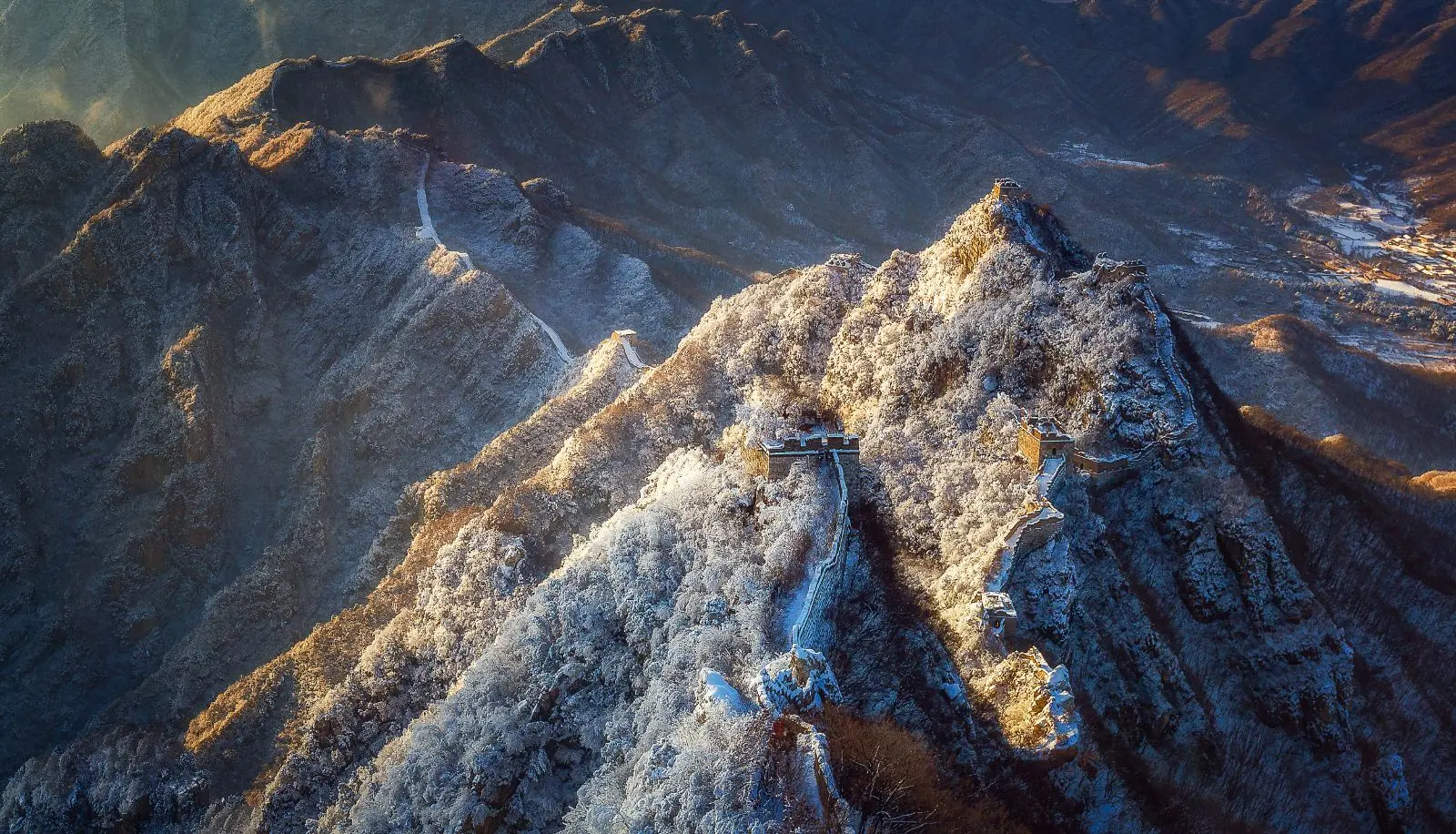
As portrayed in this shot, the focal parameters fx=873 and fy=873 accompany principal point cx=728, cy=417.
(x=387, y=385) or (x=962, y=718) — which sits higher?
(x=962, y=718)

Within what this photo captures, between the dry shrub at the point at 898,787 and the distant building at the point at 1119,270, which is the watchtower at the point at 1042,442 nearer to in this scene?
the distant building at the point at 1119,270

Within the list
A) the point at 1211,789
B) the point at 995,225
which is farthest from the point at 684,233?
the point at 1211,789

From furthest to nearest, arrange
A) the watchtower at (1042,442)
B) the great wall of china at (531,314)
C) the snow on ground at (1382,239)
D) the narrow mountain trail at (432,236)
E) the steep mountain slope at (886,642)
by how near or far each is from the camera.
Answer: the snow on ground at (1382,239) → the narrow mountain trail at (432,236) → the great wall of china at (531,314) → the watchtower at (1042,442) → the steep mountain slope at (886,642)

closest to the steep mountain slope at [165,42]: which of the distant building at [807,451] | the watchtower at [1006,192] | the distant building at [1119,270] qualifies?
the watchtower at [1006,192]

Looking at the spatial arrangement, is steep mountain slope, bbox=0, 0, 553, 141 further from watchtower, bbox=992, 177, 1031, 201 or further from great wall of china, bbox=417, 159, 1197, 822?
great wall of china, bbox=417, 159, 1197, 822

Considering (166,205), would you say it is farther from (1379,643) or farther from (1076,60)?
(1076,60)

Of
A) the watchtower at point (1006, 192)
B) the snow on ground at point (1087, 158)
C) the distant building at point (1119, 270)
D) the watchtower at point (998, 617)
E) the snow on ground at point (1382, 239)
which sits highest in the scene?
the watchtower at point (1006, 192)

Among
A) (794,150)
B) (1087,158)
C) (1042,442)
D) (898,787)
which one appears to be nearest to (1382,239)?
(1087,158)

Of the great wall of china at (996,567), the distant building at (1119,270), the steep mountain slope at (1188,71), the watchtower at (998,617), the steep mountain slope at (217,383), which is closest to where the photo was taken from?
the great wall of china at (996,567)

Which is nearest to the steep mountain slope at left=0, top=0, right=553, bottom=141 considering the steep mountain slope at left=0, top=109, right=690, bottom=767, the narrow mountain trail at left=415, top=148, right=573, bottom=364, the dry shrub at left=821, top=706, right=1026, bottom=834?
the steep mountain slope at left=0, top=109, right=690, bottom=767
